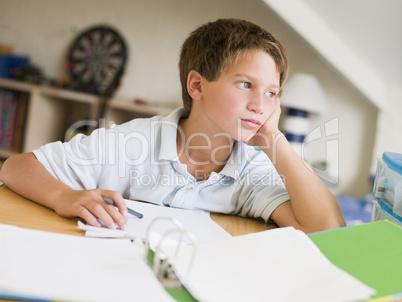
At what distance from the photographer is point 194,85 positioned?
3.60 feet

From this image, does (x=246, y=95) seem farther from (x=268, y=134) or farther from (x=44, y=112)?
(x=44, y=112)

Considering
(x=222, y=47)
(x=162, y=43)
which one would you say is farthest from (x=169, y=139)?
(x=162, y=43)

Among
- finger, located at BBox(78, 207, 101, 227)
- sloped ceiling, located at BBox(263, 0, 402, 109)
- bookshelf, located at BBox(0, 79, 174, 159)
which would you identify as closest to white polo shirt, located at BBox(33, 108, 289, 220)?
finger, located at BBox(78, 207, 101, 227)

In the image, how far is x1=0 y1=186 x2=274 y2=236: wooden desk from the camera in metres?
0.68

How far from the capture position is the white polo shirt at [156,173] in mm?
931

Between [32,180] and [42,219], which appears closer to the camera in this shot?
[42,219]

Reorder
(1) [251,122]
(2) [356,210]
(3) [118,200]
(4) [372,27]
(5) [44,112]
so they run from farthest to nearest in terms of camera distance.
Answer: (5) [44,112], (2) [356,210], (4) [372,27], (1) [251,122], (3) [118,200]

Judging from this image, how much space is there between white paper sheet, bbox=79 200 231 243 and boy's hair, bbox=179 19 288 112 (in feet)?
1.09

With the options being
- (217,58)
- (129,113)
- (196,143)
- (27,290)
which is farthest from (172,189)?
(129,113)

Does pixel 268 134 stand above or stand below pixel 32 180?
above

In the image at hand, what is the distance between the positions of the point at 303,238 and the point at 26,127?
2837 millimetres

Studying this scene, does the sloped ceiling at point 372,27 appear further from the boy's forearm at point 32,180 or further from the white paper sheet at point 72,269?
the white paper sheet at point 72,269

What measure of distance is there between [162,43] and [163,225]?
8.60ft

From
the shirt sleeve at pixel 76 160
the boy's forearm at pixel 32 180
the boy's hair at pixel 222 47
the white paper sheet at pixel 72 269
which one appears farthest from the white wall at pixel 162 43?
the white paper sheet at pixel 72 269
